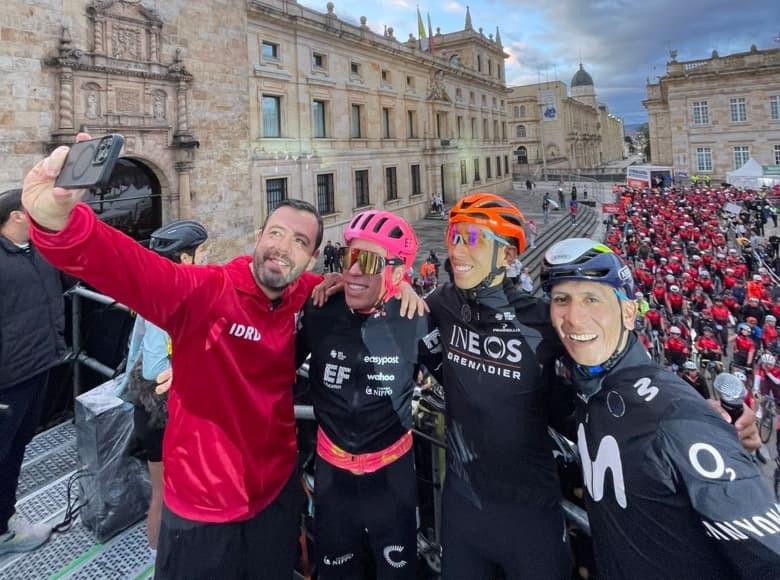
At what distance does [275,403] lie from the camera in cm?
222

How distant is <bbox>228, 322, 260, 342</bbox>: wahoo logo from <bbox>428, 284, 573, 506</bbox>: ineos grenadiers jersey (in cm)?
96

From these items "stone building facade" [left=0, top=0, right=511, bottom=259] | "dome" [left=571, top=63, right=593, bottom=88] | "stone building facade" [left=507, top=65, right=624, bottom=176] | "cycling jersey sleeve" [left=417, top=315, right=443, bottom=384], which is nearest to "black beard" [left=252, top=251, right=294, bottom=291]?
"cycling jersey sleeve" [left=417, top=315, right=443, bottom=384]

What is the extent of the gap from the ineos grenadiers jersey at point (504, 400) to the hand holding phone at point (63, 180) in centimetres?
165

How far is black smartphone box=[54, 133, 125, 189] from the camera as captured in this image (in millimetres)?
1364

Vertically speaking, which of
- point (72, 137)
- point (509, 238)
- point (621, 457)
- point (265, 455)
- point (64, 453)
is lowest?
point (64, 453)

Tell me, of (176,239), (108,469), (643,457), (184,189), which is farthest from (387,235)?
(184,189)

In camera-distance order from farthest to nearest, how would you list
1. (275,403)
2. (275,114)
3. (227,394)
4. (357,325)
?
(275,114), (357,325), (275,403), (227,394)

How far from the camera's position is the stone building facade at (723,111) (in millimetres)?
42719

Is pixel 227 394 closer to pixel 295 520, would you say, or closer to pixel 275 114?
pixel 295 520

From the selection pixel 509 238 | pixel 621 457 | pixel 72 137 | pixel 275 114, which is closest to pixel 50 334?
pixel 509 238

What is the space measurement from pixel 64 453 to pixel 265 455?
104 inches

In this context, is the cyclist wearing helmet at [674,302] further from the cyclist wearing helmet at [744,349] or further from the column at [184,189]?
the column at [184,189]

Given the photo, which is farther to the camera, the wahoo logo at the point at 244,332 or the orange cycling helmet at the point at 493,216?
the orange cycling helmet at the point at 493,216

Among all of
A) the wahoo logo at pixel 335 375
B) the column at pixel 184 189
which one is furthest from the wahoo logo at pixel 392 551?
the column at pixel 184 189
